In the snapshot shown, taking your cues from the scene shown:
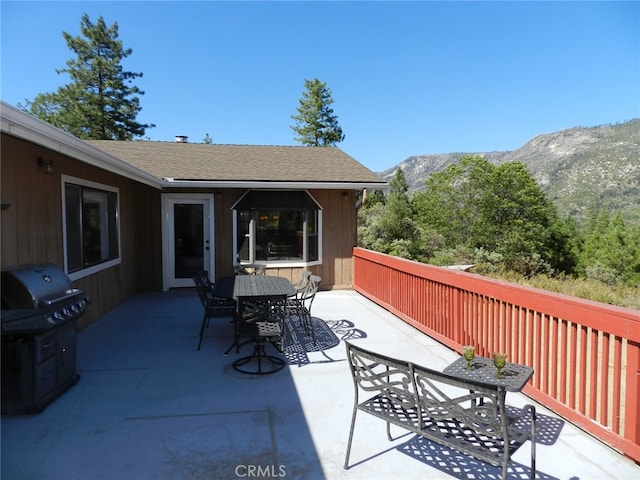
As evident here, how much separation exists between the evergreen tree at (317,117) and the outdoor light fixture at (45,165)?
25.6 meters

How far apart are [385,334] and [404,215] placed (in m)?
17.5

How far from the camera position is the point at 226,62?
15.3 m

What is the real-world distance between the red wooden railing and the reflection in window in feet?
15.6

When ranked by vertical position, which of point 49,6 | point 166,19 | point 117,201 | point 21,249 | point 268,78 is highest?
point 268,78

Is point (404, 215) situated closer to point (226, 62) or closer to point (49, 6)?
point (226, 62)

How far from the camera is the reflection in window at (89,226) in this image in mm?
5207

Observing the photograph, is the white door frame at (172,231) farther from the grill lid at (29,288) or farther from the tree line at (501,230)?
the tree line at (501,230)

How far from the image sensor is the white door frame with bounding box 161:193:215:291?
8.36 m

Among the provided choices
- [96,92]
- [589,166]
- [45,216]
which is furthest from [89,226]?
[589,166]

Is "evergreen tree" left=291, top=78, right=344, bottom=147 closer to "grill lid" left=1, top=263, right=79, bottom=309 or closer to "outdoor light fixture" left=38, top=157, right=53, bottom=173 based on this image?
"outdoor light fixture" left=38, top=157, right=53, bottom=173

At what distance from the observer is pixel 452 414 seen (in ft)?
6.91

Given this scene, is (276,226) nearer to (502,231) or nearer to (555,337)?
(555,337)

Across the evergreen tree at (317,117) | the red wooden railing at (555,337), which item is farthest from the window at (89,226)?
the evergreen tree at (317,117)

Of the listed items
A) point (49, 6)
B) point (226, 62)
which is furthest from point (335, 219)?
point (226, 62)
